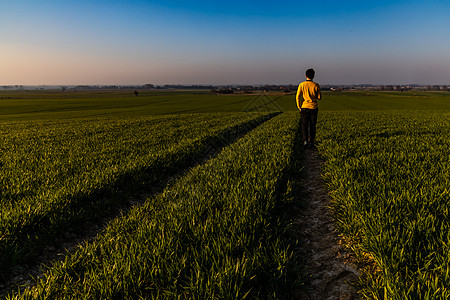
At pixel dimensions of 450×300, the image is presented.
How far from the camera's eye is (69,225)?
4.17m

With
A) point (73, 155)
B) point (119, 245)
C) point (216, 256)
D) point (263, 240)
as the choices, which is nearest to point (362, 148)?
point (263, 240)

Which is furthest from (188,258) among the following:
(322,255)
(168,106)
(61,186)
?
(168,106)

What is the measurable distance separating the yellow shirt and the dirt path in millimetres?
5340

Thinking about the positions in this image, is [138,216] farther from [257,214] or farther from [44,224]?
[257,214]

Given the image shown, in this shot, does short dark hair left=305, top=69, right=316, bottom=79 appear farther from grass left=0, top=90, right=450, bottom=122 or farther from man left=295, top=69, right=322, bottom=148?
grass left=0, top=90, right=450, bottom=122

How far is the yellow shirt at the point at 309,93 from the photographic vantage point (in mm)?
9461

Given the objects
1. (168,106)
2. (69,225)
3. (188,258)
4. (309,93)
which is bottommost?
(69,225)

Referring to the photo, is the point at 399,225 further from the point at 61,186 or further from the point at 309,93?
the point at 309,93

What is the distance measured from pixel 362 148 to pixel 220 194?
622 centimetres

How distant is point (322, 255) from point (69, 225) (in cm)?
427

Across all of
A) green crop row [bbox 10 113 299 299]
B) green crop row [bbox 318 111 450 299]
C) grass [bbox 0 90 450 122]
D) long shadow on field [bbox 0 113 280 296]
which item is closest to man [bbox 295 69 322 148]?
green crop row [bbox 318 111 450 299]

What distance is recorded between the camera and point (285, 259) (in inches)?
99.7

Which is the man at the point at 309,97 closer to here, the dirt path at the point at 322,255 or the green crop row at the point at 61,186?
the green crop row at the point at 61,186

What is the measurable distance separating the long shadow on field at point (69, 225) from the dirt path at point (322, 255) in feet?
11.2
